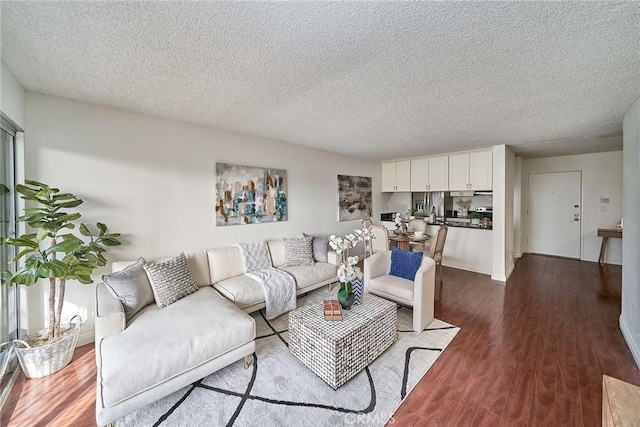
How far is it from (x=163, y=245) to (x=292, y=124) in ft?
7.08

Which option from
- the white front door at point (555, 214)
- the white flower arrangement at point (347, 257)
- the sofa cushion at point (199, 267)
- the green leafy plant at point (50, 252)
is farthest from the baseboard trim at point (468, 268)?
the green leafy plant at point (50, 252)

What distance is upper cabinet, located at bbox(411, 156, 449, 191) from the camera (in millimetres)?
5109

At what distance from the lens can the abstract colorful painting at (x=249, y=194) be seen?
348 cm

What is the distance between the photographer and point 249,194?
3746 millimetres

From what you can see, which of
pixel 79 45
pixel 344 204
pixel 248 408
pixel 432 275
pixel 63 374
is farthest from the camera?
pixel 344 204

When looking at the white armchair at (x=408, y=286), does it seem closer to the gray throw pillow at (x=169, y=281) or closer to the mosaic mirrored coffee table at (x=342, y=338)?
the mosaic mirrored coffee table at (x=342, y=338)

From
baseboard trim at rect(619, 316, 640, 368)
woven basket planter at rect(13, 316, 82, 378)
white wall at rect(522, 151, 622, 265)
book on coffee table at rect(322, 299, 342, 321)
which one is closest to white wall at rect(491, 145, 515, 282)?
baseboard trim at rect(619, 316, 640, 368)

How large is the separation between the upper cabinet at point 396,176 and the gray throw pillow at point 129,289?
202 inches

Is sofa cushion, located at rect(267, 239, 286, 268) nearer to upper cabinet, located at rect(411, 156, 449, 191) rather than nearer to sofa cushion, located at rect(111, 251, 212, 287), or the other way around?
sofa cushion, located at rect(111, 251, 212, 287)

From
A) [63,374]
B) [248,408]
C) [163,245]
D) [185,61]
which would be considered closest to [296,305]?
[248,408]

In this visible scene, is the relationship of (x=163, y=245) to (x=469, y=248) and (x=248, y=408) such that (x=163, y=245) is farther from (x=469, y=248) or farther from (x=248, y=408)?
(x=469, y=248)

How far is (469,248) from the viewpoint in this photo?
486cm

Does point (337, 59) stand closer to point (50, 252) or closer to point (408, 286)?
point (408, 286)

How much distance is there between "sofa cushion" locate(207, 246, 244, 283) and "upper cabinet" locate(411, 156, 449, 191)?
4.08 meters
